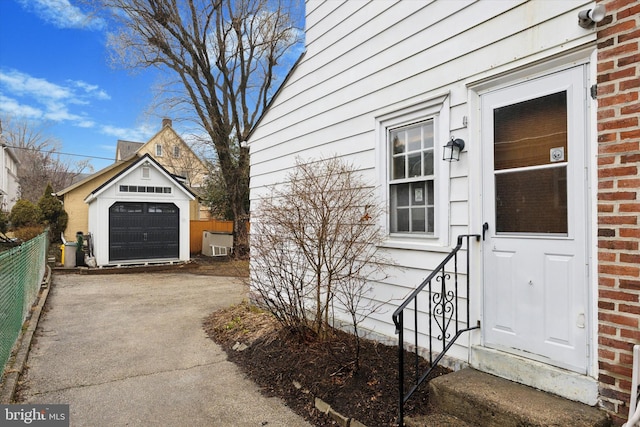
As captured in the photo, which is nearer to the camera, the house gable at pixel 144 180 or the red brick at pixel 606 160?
the red brick at pixel 606 160

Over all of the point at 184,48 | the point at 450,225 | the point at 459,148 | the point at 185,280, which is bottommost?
the point at 185,280

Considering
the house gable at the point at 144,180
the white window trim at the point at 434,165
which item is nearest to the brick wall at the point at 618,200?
the white window trim at the point at 434,165

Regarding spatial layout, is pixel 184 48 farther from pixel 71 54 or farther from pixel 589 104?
pixel 589 104

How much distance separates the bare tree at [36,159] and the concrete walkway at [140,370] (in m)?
31.5

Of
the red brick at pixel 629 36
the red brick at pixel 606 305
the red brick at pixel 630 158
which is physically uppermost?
the red brick at pixel 629 36

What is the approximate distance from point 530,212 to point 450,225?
73 cm

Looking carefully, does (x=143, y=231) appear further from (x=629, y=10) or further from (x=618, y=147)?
(x=629, y=10)

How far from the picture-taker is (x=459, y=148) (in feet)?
11.2

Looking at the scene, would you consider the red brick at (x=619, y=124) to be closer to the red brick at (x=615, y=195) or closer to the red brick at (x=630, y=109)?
the red brick at (x=630, y=109)

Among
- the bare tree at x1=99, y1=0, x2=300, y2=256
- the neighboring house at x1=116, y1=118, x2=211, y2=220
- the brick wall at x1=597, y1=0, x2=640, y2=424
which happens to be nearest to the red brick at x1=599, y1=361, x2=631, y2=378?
the brick wall at x1=597, y1=0, x2=640, y2=424

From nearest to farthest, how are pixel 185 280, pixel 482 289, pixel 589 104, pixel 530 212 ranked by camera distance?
pixel 589 104 < pixel 530 212 < pixel 482 289 < pixel 185 280

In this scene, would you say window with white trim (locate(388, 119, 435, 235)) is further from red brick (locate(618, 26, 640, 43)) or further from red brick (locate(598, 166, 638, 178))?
red brick (locate(618, 26, 640, 43))

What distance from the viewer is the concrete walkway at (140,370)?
3350mm

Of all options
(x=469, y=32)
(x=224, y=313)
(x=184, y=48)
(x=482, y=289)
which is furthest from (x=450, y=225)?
(x=184, y=48)
